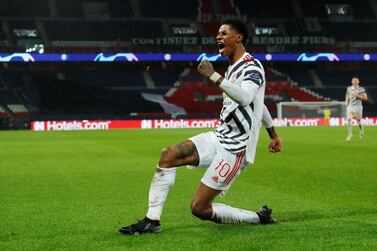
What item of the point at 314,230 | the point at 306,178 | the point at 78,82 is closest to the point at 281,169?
the point at 306,178

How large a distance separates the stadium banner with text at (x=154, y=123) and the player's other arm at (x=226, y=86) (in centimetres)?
3624

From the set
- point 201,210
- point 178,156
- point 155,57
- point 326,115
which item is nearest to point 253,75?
point 178,156

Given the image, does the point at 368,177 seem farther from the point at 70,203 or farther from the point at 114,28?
the point at 114,28

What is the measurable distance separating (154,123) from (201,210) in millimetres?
37849

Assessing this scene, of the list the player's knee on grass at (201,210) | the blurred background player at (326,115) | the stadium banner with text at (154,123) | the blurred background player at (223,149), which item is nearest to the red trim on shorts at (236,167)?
the blurred background player at (223,149)

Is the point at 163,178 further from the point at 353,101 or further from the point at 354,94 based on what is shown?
the point at 353,101

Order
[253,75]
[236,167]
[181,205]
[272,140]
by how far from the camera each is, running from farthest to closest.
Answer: [181,205] → [272,140] → [236,167] → [253,75]

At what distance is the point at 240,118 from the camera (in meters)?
6.26

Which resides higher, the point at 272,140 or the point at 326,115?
the point at 326,115

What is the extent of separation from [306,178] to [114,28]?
39.8 metres

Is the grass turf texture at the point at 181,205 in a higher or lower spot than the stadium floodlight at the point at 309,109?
lower

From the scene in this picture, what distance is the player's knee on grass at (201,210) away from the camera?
6.32 metres

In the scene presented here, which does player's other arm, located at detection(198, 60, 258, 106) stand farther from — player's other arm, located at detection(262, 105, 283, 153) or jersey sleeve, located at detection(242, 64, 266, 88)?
player's other arm, located at detection(262, 105, 283, 153)

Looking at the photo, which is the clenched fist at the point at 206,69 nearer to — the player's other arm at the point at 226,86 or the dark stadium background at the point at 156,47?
the player's other arm at the point at 226,86
